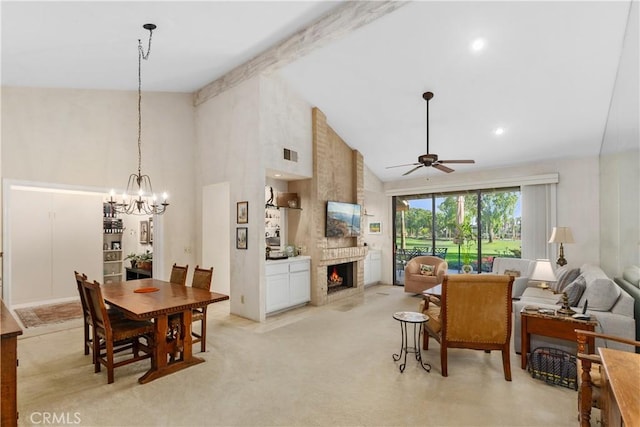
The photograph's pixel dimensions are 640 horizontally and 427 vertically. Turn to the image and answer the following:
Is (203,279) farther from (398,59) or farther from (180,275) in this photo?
(398,59)

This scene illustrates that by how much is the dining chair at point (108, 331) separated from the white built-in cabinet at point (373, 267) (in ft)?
17.6

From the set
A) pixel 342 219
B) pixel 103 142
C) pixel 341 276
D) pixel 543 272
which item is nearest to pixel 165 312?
pixel 103 142

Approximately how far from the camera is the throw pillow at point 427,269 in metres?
Answer: 6.86

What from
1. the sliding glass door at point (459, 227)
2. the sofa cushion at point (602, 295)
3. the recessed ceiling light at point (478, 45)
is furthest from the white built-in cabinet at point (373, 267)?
the recessed ceiling light at point (478, 45)

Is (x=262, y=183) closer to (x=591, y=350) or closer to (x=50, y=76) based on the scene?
(x=50, y=76)

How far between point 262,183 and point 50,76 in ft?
9.97

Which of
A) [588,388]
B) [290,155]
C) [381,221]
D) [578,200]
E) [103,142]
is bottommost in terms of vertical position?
[588,388]

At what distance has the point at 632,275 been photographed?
3.97 m

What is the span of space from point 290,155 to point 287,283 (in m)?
2.17

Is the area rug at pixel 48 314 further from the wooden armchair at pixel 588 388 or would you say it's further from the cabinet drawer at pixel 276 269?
the wooden armchair at pixel 588 388

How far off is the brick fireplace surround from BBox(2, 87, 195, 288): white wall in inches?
82.9

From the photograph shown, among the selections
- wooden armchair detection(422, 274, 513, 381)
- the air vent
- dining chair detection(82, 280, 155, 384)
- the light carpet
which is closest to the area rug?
the light carpet

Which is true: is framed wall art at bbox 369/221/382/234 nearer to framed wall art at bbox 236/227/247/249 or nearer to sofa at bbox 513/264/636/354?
framed wall art at bbox 236/227/247/249

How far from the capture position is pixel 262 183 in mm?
4984
